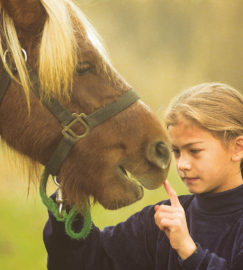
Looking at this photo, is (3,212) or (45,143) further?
(3,212)

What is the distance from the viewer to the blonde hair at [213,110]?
989 mm

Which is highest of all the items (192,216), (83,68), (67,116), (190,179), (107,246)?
(83,68)

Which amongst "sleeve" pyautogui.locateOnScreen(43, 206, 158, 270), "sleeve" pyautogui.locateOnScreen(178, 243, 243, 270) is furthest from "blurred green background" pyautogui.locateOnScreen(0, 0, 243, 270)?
"sleeve" pyautogui.locateOnScreen(178, 243, 243, 270)

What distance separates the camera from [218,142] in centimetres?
98

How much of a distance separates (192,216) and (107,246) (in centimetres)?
23

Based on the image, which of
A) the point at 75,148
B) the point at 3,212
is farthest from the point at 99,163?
the point at 3,212

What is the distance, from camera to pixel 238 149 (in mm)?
1021

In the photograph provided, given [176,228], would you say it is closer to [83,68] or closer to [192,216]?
[192,216]

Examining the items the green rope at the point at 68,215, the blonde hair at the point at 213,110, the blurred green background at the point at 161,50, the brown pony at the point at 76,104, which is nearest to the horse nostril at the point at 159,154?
the brown pony at the point at 76,104

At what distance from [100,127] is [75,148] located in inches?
3.0

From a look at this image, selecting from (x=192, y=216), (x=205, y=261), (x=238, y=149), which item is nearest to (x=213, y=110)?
(x=238, y=149)

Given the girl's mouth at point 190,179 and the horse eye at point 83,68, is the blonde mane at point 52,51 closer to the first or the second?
the horse eye at point 83,68

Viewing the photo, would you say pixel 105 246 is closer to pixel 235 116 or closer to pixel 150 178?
pixel 150 178

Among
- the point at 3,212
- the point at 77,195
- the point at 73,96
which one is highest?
the point at 73,96
